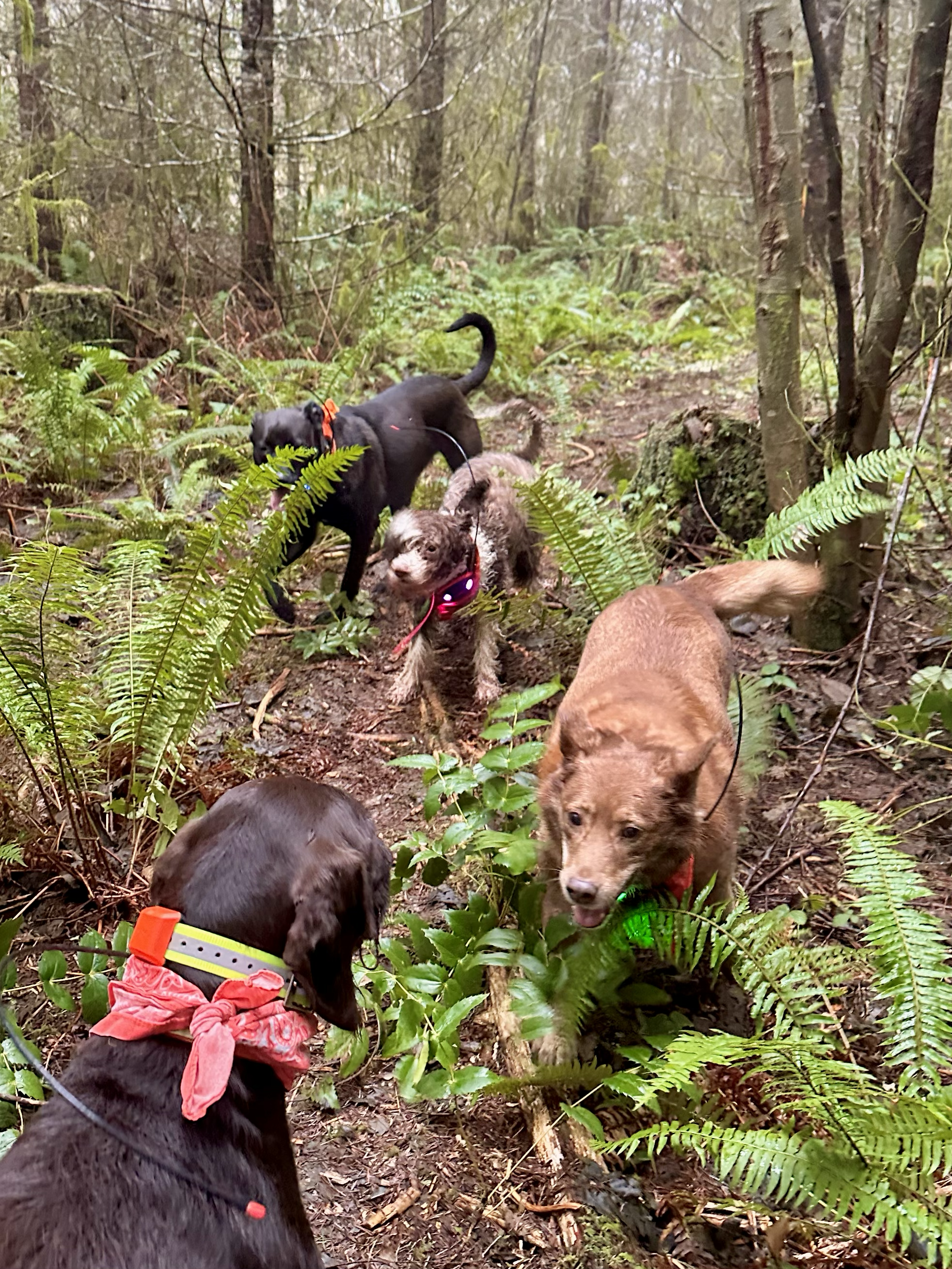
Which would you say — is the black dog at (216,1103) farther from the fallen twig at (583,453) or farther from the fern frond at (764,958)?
the fallen twig at (583,453)

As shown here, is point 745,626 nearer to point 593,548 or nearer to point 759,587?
point 759,587

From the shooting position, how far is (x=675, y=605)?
4.17m

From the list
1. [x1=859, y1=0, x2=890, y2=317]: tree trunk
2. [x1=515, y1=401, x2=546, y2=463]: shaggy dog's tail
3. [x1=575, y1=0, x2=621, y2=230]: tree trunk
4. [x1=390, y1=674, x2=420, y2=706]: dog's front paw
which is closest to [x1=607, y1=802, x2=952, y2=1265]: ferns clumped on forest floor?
[x1=390, y1=674, x2=420, y2=706]: dog's front paw

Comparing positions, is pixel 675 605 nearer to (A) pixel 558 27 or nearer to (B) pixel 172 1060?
(B) pixel 172 1060

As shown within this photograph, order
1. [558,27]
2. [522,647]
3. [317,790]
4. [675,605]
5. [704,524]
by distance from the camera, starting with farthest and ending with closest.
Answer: [558,27] → [704,524] → [522,647] → [675,605] → [317,790]

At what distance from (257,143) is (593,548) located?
7.84 m

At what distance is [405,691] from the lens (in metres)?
5.56

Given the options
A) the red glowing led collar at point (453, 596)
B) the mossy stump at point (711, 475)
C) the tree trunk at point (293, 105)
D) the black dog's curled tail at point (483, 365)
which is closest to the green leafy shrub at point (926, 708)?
the mossy stump at point (711, 475)

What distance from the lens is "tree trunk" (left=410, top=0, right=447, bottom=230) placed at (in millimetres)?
12406

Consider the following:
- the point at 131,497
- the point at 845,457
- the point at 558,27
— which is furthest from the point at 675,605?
the point at 558,27

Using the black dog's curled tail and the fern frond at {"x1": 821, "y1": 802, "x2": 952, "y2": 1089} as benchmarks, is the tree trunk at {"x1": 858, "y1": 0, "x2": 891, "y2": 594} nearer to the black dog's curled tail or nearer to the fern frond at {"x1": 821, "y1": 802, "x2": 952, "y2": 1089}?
the fern frond at {"x1": 821, "y1": 802, "x2": 952, "y2": 1089}

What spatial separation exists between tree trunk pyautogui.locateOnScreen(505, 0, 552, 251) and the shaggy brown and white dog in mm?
11533

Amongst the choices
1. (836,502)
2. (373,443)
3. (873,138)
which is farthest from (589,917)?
(373,443)

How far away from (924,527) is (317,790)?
16.7 feet
